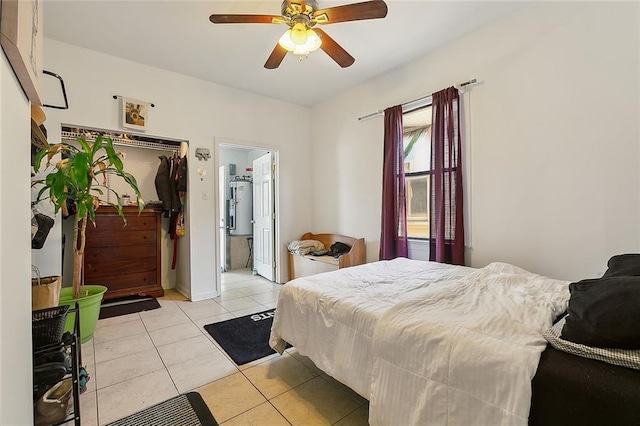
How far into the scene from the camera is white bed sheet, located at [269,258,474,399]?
4.61ft

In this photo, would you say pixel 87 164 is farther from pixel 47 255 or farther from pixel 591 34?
pixel 591 34

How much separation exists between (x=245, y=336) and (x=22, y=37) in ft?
7.79

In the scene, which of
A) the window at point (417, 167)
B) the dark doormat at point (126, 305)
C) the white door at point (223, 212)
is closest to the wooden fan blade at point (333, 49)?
the window at point (417, 167)

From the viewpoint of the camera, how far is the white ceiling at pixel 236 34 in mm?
2264

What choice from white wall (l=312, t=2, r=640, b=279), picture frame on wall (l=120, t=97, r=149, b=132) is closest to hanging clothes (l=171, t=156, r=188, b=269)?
picture frame on wall (l=120, t=97, r=149, b=132)

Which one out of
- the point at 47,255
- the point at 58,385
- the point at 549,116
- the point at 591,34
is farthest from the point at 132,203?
the point at 591,34

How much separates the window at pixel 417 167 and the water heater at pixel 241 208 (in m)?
3.41

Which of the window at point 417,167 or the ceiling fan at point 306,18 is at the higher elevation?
the ceiling fan at point 306,18

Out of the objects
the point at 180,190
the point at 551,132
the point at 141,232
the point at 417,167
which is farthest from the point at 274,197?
the point at 551,132

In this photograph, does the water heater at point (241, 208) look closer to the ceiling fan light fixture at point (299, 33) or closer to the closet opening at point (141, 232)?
the closet opening at point (141, 232)

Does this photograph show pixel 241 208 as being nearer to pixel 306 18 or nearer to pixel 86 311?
pixel 86 311

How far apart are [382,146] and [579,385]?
292 cm

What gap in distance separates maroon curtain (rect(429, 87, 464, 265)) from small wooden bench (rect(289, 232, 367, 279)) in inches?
40.3

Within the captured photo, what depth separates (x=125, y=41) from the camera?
2717mm
